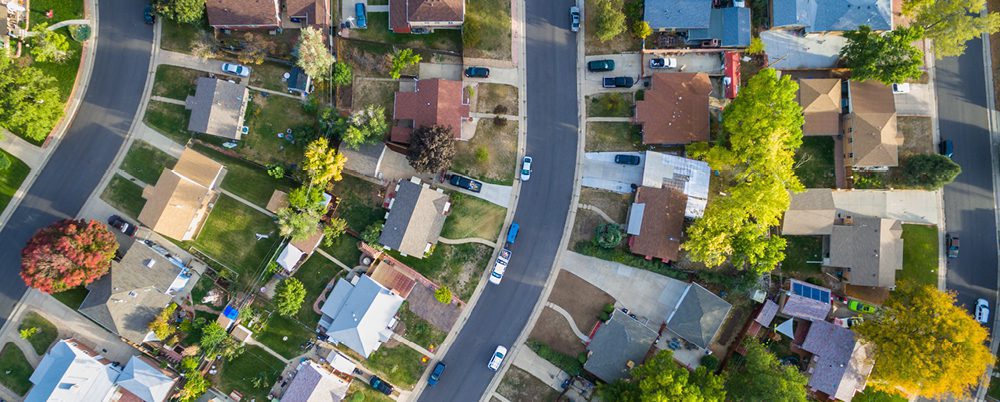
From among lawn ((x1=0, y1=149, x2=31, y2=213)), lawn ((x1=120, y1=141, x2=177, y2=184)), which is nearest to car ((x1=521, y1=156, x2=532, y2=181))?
lawn ((x1=120, y1=141, x2=177, y2=184))

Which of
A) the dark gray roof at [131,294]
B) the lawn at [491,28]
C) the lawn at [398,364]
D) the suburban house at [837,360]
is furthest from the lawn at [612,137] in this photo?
the dark gray roof at [131,294]

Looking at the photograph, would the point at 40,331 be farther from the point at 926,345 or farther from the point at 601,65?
the point at 926,345

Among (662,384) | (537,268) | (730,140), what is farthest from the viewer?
(537,268)

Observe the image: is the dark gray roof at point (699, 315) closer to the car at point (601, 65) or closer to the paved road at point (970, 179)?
the car at point (601, 65)

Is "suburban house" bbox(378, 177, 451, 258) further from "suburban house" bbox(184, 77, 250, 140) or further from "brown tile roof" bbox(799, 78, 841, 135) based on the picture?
"brown tile roof" bbox(799, 78, 841, 135)

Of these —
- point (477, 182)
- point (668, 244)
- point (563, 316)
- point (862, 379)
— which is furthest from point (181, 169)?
point (862, 379)

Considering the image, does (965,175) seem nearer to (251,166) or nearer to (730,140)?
(730,140)

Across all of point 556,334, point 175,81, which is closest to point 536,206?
point 556,334
